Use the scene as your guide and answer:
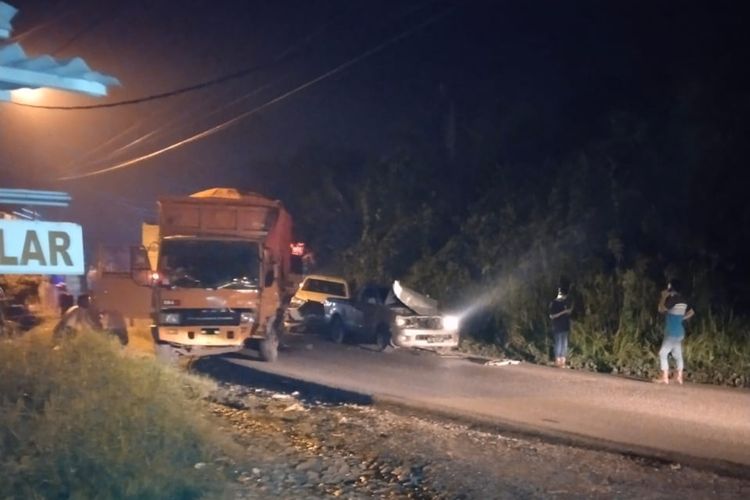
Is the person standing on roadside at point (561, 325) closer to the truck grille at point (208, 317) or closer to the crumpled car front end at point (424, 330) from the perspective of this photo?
the crumpled car front end at point (424, 330)

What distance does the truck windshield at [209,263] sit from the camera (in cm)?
2097

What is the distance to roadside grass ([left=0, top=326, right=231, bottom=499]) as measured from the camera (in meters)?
8.29

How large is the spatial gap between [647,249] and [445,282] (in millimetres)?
6936

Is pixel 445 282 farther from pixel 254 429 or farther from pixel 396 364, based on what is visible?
A: pixel 254 429

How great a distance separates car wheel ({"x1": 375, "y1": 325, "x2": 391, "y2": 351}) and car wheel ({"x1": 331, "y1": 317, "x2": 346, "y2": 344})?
1.91 m

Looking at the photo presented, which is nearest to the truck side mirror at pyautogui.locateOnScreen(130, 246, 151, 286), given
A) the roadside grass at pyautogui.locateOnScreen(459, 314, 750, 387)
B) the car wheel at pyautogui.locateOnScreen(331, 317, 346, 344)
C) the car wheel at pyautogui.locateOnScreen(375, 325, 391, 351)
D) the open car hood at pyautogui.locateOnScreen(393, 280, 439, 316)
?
the car wheel at pyautogui.locateOnScreen(375, 325, 391, 351)

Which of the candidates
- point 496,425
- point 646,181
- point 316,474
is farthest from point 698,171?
point 316,474

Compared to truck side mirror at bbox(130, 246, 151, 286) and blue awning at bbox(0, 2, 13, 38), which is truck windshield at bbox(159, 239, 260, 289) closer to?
truck side mirror at bbox(130, 246, 151, 286)

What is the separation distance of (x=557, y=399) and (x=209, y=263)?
7.56 meters

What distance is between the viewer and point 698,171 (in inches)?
993

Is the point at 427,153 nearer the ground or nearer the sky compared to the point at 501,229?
nearer the sky

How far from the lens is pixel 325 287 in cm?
3148

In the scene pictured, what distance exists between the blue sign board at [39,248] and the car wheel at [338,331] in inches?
829

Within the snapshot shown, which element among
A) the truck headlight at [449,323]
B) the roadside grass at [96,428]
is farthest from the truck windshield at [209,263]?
the roadside grass at [96,428]
